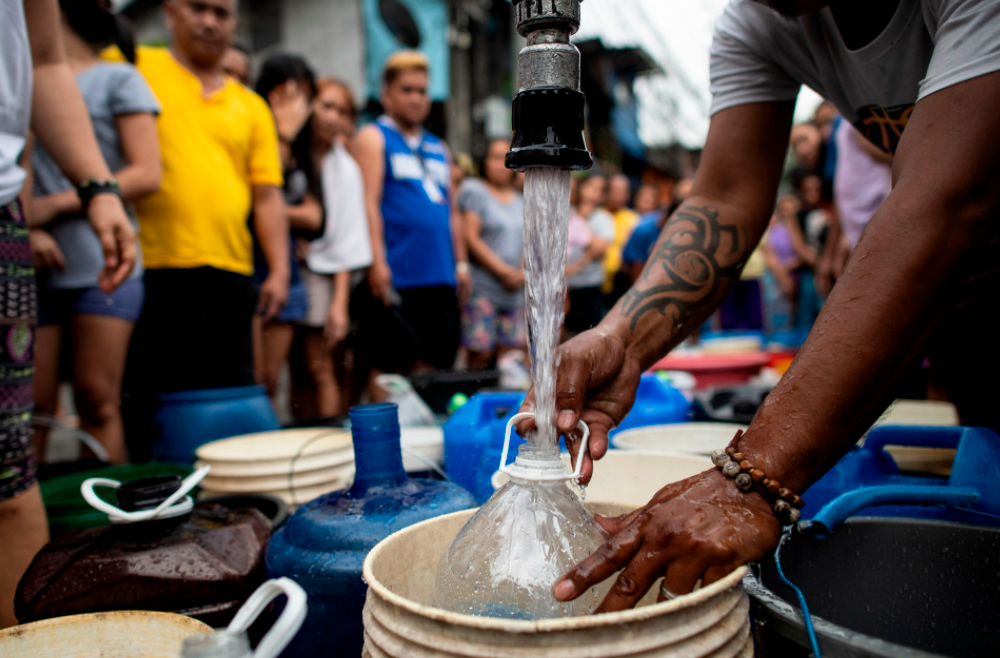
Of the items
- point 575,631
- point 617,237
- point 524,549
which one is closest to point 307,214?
point 524,549

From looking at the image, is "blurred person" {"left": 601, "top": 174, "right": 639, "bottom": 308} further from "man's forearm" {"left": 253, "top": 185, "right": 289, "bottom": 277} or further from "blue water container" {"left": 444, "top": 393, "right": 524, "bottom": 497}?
"blue water container" {"left": 444, "top": 393, "right": 524, "bottom": 497}

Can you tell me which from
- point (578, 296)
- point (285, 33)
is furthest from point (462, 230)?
point (285, 33)

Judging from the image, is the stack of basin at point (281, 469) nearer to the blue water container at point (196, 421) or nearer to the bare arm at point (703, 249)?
the blue water container at point (196, 421)

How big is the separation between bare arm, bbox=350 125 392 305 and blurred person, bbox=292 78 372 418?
0.10 meters

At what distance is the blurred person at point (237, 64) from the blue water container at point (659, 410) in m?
2.87

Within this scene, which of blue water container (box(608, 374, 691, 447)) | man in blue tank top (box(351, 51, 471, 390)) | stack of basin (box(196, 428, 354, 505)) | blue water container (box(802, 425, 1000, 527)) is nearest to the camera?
blue water container (box(802, 425, 1000, 527))

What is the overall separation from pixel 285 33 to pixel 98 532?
9.85 metres

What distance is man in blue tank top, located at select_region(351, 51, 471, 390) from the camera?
11.6 ft

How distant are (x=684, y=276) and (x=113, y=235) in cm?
132

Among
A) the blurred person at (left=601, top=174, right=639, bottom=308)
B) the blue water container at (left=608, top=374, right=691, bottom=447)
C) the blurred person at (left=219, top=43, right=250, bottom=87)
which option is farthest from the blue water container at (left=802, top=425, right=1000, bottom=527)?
the blurred person at (left=601, top=174, right=639, bottom=308)

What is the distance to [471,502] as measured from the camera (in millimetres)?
1164

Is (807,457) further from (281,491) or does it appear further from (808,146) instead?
(808,146)

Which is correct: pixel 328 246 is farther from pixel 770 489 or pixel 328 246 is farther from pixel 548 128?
pixel 770 489

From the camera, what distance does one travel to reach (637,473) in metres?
1.31
